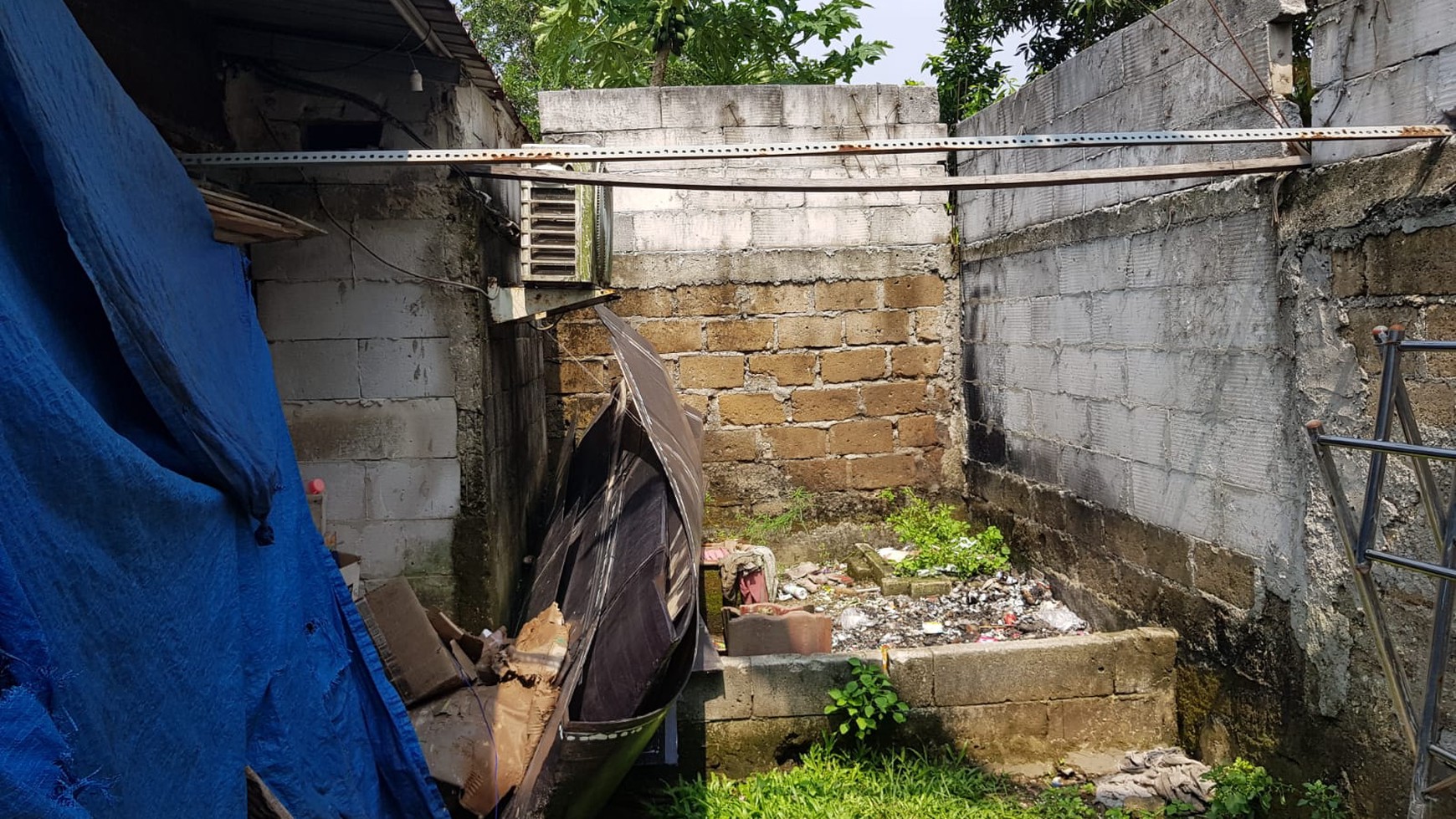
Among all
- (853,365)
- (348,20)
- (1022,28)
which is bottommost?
(853,365)

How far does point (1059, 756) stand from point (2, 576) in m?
4.07

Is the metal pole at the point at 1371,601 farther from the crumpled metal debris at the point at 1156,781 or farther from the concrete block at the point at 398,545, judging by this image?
the concrete block at the point at 398,545

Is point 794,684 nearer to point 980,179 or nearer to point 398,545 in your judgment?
point 398,545

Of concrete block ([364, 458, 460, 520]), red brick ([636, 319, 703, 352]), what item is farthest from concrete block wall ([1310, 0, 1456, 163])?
red brick ([636, 319, 703, 352])

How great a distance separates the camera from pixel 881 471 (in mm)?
6594

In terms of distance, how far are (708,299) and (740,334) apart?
1.05 ft

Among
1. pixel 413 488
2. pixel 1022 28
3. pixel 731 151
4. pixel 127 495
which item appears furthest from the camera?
pixel 1022 28

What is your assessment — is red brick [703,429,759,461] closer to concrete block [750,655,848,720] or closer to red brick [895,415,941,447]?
red brick [895,415,941,447]

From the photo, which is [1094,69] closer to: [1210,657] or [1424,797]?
[1210,657]

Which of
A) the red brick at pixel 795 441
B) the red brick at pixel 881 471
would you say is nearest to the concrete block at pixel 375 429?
the red brick at pixel 795 441

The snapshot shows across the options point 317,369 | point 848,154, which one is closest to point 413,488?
point 317,369

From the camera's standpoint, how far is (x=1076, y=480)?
5047mm

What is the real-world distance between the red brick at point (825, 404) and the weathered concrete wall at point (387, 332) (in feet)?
8.62

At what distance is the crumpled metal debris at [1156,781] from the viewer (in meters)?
3.75
